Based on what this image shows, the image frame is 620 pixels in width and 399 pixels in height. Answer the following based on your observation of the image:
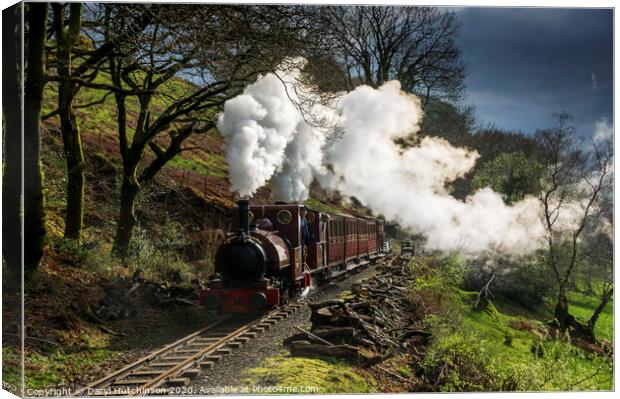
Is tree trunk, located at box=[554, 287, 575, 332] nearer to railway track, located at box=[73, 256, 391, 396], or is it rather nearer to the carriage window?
railway track, located at box=[73, 256, 391, 396]

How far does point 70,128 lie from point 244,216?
3294mm

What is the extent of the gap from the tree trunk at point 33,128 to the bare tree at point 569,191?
7.59 m

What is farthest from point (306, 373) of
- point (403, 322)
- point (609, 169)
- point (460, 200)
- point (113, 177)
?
point (609, 169)

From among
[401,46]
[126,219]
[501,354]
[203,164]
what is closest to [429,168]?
[401,46]

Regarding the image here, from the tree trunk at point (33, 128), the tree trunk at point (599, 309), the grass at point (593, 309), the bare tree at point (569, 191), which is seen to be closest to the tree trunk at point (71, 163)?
the tree trunk at point (33, 128)

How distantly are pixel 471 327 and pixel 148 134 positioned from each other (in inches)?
241

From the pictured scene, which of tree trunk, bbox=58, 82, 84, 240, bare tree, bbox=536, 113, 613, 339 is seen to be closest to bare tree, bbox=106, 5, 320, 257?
tree trunk, bbox=58, 82, 84, 240

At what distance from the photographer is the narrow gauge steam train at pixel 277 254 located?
1098 centimetres

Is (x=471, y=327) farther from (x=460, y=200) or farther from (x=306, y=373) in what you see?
(x=306, y=373)

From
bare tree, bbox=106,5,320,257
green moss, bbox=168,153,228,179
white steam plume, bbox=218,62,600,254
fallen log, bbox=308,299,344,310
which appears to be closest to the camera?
bare tree, bbox=106,5,320,257

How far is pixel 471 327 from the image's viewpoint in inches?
395

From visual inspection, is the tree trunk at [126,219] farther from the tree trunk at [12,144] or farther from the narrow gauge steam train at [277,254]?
the narrow gauge steam train at [277,254]

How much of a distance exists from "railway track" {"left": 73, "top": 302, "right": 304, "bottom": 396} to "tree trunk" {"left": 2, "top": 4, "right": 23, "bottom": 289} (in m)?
2.00

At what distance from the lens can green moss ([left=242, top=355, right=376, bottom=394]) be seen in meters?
8.54
